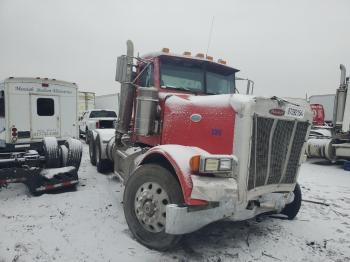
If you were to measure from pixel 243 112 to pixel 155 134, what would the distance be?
175cm

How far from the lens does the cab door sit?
29.6 ft

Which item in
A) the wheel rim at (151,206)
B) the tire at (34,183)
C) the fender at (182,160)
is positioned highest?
the fender at (182,160)

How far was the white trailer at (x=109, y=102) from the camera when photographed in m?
21.1

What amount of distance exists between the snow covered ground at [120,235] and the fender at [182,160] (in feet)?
2.75

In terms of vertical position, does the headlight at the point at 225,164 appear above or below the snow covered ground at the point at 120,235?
above

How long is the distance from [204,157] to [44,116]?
743cm

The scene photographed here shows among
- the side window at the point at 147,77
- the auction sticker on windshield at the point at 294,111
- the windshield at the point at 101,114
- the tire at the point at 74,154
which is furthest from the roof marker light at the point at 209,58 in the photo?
the windshield at the point at 101,114

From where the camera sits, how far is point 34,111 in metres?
8.98

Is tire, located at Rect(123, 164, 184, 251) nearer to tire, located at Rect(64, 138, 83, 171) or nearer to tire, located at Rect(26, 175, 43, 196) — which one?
tire, located at Rect(26, 175, 43, 196)

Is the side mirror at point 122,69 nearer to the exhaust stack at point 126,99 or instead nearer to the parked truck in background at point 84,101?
the exhaust stack at point 126,99

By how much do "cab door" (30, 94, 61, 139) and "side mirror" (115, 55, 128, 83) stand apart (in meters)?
5.05

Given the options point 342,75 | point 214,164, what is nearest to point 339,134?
point 342,75

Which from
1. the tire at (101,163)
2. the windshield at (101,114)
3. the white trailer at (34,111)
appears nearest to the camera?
the tire at (101,163)

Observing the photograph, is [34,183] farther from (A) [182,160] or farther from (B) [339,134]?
(B) [339,134]
